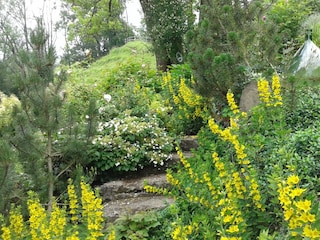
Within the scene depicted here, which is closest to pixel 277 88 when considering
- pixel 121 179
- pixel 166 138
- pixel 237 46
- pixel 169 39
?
pixel 237 46

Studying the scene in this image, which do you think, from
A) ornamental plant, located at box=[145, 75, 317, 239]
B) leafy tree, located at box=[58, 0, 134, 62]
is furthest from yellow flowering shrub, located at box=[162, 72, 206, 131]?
leafy tree, located at box=[58, 0, 134, 62]

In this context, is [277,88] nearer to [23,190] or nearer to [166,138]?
[166,138]

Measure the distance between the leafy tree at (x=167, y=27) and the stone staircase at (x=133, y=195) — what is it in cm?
386

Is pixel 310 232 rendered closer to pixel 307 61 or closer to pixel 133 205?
pixel 133 205

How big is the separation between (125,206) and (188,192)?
1.11 metres

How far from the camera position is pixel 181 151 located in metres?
3.48

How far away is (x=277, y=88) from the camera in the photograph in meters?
3.01

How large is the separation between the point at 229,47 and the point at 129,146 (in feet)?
5.10

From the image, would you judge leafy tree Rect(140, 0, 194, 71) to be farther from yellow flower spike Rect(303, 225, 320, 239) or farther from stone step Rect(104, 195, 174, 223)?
yellow flower spike Rect(303, 225, 320, 239)

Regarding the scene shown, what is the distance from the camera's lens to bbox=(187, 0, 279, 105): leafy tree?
416 cm

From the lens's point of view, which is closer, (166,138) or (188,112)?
(166,138)

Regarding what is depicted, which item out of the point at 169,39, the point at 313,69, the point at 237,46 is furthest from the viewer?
the point at 169,39

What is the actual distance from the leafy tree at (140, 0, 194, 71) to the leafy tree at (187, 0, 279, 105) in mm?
2941

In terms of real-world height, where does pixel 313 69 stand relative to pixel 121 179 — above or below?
above
